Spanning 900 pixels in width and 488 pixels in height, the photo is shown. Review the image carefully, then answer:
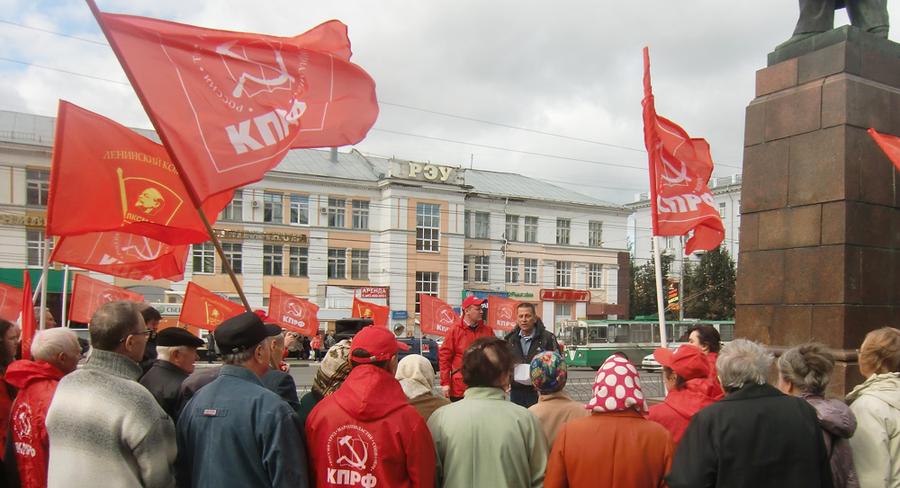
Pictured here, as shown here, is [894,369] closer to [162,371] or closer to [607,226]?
[162,371]

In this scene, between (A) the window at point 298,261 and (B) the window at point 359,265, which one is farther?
(B) the window at point 359,265

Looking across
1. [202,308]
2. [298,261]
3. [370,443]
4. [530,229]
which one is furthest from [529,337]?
[530,229]

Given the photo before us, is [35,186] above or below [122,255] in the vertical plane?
above

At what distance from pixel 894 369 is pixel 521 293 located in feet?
174

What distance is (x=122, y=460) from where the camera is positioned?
3.33m

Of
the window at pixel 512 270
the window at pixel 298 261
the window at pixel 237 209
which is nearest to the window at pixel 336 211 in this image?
the window at pixel 298 261

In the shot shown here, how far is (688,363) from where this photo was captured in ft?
14.1

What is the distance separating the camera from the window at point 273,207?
48750 millimetres

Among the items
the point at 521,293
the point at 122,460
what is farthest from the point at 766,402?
the point at 521,293

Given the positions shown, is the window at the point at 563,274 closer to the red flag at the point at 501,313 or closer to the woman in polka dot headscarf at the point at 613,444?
the red flag at the point at 501,313

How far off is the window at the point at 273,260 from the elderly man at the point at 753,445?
46.9m

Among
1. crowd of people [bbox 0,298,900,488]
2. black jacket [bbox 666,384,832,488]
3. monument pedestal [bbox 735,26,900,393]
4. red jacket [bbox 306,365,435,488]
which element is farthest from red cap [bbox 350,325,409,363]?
monument pedestal [bbox 735,26,900,393]

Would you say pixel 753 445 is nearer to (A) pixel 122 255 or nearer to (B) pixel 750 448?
(B) pixel 750 448

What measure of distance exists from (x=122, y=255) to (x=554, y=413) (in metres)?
5.72
